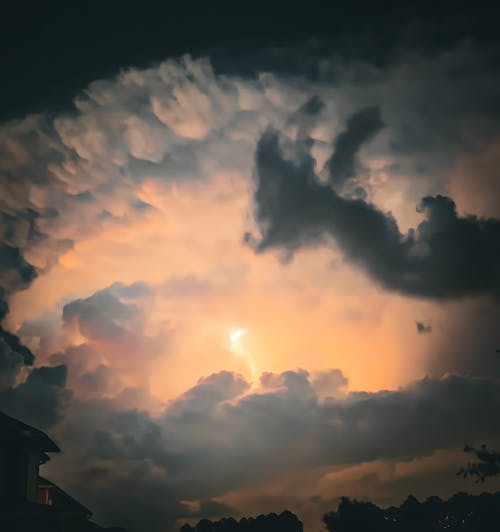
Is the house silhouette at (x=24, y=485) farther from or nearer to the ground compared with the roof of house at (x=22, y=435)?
nearer to the ground

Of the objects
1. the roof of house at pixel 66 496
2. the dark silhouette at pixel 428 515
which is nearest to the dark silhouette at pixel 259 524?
the dark silhouette at pixel 428 515

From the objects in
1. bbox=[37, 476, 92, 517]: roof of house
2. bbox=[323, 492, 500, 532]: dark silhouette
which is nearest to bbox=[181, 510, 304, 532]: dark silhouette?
bbox=[323, 492, 500, 532]: dark silhouette

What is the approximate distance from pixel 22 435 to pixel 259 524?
72963mm

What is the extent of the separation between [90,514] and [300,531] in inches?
2468

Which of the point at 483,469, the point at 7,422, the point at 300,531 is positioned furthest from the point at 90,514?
the point at 300,531

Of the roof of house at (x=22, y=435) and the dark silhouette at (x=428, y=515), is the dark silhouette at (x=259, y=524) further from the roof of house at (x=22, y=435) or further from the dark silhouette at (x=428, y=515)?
the roof of house at (x=22, y=435)

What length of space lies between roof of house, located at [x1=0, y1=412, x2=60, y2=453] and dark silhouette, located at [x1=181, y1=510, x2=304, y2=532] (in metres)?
68.5

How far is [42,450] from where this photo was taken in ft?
78.7

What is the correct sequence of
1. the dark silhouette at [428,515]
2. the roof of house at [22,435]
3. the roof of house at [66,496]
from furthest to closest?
the dark silhouette at [428,515]
the roof of house at [66,496]
the roof of house at [22,435]

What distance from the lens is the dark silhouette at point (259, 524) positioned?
79944 millimetres

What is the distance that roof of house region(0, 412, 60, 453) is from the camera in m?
21.6

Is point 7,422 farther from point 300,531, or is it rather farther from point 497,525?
point 300,531

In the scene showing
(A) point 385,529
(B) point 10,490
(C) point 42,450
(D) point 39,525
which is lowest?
(A) point 385,529

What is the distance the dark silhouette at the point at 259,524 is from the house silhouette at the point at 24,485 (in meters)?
65.3
